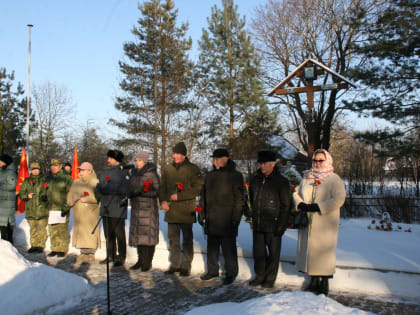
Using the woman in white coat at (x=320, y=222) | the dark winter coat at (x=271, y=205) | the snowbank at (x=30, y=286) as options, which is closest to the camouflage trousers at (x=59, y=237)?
the snowbank at (x=30, y=286)

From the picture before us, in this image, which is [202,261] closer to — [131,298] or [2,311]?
[131,298]

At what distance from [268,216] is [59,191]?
4561 millimetres

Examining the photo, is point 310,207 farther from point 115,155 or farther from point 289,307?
point 115,155

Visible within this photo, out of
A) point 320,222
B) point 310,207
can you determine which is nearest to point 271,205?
point 310,207

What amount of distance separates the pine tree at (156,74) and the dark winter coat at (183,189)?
15.9 meters

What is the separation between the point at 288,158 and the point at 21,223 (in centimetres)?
1833

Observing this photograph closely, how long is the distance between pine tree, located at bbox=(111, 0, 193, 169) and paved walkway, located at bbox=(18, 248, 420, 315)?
1642cm

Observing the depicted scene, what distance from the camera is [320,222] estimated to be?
5.20 m

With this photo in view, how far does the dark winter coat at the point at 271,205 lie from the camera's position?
215 inches

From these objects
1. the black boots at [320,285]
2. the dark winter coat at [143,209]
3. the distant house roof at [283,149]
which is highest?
the distant house roof at [283,149]

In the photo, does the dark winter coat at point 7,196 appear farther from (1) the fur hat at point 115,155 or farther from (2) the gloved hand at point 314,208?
(2) the gloved hand at point 314,208

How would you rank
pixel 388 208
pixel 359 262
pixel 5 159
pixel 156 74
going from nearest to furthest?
pixel 359 262 < pixel 5 159 < pixel 388 208 < pixel 156 74

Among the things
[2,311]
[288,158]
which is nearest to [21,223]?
[2,311]

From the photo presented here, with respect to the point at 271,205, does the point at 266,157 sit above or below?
above
